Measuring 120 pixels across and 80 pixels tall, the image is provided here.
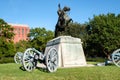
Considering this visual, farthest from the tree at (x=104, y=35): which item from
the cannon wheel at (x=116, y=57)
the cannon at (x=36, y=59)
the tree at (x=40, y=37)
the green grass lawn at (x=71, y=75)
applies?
the green grass lawn at (x=71, y=75)

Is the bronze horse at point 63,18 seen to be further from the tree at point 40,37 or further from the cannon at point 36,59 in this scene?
the tree at point 40,37

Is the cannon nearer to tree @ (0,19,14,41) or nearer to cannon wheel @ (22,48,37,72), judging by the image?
cannon wheel @ (22,48,37,72)

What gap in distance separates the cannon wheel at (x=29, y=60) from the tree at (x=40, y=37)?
4202cm

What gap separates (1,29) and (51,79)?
38.2 meters

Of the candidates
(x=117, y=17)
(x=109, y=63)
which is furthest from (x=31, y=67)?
(x=117, y=17)

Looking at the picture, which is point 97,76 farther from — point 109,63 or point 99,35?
point 99,35

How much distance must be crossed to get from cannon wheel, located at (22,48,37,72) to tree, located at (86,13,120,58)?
110 ft

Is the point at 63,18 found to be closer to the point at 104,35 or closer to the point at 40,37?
the point at 104,35

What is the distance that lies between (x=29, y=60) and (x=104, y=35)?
1376 inches

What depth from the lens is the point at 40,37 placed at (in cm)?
6038

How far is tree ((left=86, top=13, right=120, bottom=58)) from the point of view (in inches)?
1939

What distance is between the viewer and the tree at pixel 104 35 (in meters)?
49.2

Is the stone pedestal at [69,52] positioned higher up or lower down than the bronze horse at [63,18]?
lower down

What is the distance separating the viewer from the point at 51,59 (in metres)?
16.4
